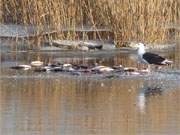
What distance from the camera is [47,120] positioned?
7836mm

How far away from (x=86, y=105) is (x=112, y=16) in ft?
26.0

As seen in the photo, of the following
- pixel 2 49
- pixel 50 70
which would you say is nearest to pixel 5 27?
pixel 2 49

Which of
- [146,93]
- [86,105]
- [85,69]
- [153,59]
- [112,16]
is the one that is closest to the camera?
[86,105]

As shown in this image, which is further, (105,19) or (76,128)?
(105,19)

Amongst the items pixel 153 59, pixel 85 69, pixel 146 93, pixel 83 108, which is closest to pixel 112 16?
pixel 153 59

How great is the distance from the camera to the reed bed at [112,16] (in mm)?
16438

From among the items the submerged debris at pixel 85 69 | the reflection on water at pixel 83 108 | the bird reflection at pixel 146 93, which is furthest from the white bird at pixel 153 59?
the bird reflection at pixel 146 93

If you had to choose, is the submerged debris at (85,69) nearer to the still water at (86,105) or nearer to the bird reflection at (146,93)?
the still water at (86,105)

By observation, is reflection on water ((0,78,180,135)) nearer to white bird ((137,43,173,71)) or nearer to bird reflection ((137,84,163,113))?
bird reflection ((137,84,163,113))

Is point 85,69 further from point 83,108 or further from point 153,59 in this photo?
point 83,108

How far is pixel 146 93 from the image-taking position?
995 centimetres

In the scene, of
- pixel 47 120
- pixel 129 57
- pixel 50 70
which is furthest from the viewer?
pixel 129 57

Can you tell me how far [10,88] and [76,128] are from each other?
10.7ft

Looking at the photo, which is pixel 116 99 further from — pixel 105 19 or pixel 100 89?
pixel 105 19
